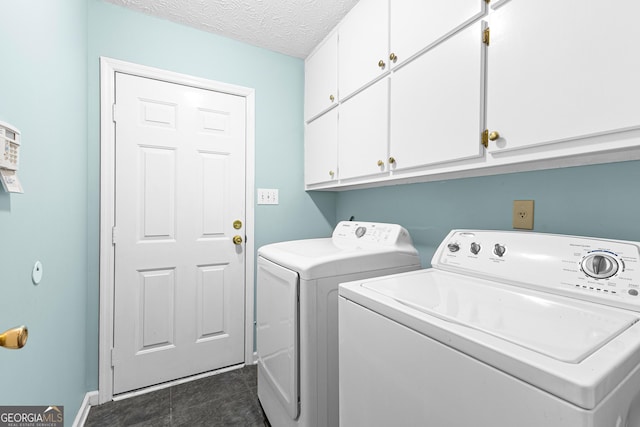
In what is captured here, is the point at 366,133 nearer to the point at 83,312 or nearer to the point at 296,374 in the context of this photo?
the point at 296,374

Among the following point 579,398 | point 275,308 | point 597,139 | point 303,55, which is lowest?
point 275,308

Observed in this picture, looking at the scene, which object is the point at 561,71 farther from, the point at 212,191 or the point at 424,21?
the point at 212,191

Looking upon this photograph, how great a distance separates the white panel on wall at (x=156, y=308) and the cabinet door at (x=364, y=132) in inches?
56.0

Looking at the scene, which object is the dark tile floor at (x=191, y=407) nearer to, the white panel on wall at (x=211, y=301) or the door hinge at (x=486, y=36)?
the white panel on wall at (x=211, y=301)

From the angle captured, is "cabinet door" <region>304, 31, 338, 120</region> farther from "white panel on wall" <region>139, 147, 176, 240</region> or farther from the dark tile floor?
the dark tile floor

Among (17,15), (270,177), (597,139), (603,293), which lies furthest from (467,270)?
(17,15)

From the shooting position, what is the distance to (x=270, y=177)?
2.30 meters

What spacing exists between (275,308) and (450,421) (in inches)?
37.2

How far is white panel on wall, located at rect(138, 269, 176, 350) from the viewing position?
189cm

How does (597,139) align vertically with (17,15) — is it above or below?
below

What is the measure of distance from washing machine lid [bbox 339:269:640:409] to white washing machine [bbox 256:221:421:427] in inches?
10.2

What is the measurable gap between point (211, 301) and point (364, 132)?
5.27 feet

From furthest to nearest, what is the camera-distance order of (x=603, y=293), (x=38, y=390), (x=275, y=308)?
(x=275, y=308) → (x=38, y=390) → (x=603, y=293)

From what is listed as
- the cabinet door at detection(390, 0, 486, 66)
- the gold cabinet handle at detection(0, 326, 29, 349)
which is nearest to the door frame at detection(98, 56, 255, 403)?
the gold cabinet handle at detection(0, 326, 29, 349)
